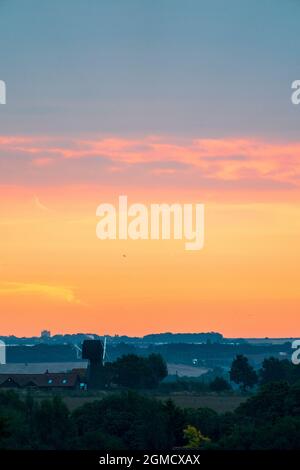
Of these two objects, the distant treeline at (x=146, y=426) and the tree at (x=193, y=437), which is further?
the tree at (x=193, y=437)

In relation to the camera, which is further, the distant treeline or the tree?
the tree

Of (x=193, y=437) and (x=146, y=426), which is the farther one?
(x=146, y=426)

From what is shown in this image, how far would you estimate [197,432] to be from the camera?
113 metres

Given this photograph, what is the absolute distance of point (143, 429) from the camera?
112125mm

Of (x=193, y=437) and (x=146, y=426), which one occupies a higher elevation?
(x=146, y=426)
